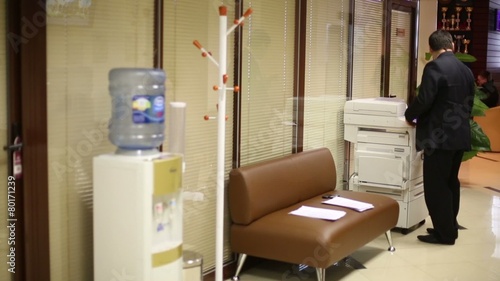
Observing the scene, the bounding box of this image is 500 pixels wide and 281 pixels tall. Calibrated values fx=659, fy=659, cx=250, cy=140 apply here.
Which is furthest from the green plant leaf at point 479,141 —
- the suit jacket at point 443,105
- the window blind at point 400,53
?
the suit jacket at point 443,105

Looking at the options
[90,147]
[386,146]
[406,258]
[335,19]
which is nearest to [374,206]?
[406,258]

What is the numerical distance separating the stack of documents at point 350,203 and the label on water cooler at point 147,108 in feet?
7.43

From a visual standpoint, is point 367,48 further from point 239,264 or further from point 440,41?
point 239,264

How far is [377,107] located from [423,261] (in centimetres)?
153

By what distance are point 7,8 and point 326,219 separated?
263 centimetres

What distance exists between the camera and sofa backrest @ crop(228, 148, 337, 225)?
4.70 m

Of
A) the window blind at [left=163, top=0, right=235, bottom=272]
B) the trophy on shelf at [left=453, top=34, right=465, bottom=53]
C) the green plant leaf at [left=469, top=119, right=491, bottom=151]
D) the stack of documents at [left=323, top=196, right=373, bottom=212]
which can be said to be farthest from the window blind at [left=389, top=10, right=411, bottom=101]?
the trophy on shelf at [left=453, top=34, right=465, bottom=53]

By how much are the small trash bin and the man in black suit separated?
8.89ft

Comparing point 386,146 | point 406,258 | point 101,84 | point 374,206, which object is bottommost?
point 406,258

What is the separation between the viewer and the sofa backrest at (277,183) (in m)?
4.70

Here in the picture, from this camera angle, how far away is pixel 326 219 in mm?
4781

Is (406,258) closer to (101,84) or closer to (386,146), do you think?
Result: (386,146)

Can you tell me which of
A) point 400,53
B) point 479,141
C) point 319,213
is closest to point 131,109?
point 319,213

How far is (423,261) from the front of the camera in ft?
17.8
